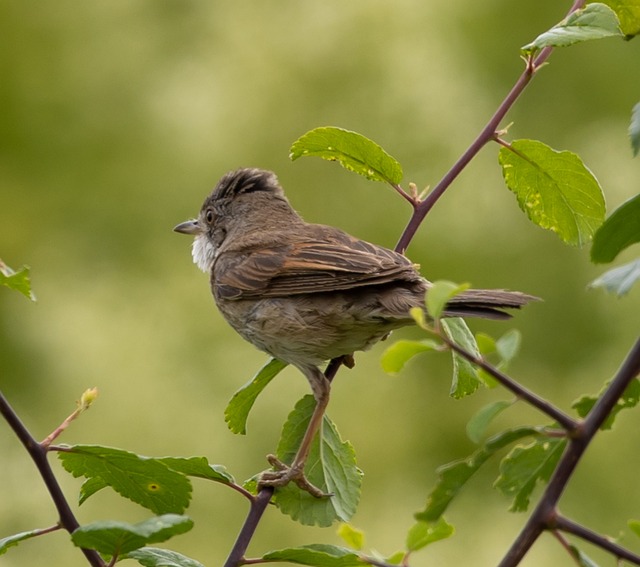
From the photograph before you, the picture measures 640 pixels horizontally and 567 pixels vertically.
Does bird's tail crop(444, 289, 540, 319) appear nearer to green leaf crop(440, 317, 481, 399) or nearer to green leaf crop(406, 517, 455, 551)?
green leaf crop(440, 317, 481, 399)

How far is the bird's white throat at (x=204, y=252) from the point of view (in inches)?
190

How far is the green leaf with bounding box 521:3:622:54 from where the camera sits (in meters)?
2.12

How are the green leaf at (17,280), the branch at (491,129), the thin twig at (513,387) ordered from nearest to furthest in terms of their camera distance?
the thin twig at (513,387)
the green leaf at (17,280)
the branch at (491,129)

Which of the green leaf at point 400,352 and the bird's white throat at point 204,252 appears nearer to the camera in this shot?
the green leaf at point 400,352

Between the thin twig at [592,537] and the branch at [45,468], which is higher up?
the thin twig at [592,537]

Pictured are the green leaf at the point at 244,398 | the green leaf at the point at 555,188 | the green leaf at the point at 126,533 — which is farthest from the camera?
the green leaf at the point at 244,398

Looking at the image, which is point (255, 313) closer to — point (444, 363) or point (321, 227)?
point (321, 227)

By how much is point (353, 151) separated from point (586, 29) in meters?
0.76

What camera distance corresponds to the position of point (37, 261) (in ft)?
36.9

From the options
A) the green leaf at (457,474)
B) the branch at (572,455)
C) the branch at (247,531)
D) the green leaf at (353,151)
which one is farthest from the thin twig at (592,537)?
the green leaf at (353,151)

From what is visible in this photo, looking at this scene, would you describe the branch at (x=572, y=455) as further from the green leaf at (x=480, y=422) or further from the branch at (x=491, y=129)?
the branch at (x=491, y=129)

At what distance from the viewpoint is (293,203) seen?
1050 centimetres

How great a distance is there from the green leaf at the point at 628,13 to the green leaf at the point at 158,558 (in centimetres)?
142

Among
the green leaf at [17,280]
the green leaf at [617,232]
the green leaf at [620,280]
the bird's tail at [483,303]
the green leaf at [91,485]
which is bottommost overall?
the green leaf at [91,485]
